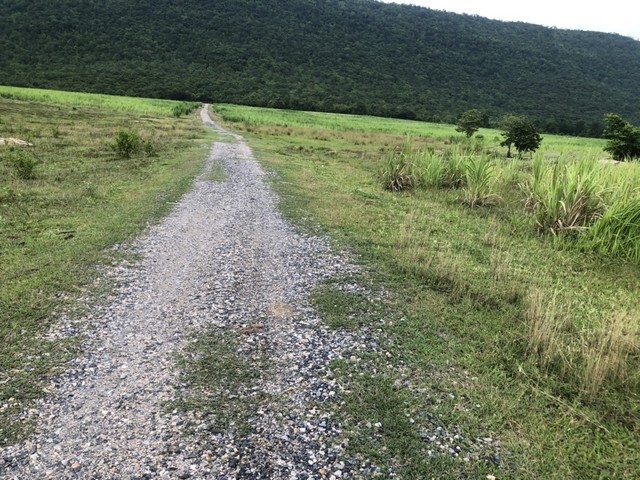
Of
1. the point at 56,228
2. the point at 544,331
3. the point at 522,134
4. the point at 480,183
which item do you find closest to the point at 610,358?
the point at 544,331

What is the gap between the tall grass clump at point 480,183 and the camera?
51.4 feet

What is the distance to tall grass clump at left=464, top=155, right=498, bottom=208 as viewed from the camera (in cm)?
1566

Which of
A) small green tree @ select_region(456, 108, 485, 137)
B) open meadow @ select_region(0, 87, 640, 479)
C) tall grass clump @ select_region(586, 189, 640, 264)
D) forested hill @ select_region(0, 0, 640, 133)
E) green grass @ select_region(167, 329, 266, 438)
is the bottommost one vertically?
green grass @ select_region(167, 329, 266, 438)

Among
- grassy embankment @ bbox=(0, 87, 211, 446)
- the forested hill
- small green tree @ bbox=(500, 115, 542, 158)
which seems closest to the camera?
grassy embankment @ bbox=(0, 87, 211, 446)

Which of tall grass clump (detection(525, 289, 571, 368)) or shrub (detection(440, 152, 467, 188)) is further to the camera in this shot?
shrub (detection(440, 152, 467, 188))

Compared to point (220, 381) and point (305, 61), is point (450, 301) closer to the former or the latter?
point (220, 381)

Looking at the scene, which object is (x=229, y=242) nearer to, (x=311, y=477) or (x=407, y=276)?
(x=407, y=276)

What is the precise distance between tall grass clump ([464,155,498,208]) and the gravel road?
8.32 m

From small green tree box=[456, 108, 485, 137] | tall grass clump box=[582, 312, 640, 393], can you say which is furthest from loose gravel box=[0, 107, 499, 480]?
small green tree box=[456, 108, 485, 137]

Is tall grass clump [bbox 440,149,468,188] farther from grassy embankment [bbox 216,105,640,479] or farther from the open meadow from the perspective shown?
grassy embankment [bbox 216,105,640,479]

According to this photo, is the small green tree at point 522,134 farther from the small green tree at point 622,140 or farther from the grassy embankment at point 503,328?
Result: the grassy embankment at point 503,328

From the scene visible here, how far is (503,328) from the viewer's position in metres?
6.54

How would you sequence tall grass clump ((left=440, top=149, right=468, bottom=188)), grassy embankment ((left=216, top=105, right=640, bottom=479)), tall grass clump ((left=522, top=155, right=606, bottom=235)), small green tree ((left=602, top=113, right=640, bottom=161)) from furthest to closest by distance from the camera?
1. small green tree ((left=602, top=113, right=640, bottom=161))
2. tall grass clump ((left=440, top=149, right=468, bottom=188))
3. tall grass clump ((left=522, top=155, right=606, bottom=235))
4. grassy embankment ((left=216, top=105, right=640, bottom=479))

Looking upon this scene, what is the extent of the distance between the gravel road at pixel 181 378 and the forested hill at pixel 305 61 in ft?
343
